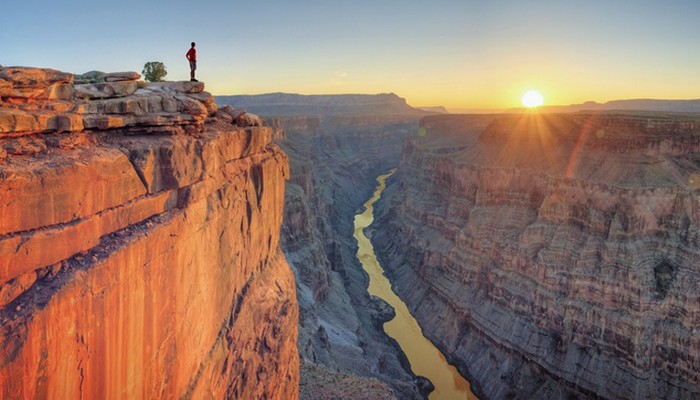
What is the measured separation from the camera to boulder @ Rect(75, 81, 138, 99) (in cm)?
1004

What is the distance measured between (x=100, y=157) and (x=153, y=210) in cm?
159

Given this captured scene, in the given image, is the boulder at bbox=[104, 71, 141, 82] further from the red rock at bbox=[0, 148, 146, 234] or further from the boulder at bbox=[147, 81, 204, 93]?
the red rock at bbox=[0, 148, 146, 234]

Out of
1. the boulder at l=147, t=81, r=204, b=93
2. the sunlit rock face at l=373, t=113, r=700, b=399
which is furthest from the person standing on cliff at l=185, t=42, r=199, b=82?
the sunlit rock face at l=373, t=113, r=700, b=399

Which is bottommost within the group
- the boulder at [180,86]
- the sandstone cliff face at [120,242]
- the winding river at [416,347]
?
the winding river at [416,347]

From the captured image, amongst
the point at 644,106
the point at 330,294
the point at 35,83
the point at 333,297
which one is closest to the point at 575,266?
the point at 333,297

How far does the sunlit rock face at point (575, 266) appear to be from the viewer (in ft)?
99.0

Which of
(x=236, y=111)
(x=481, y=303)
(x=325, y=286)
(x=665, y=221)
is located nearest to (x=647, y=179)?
(x=665, y=221)

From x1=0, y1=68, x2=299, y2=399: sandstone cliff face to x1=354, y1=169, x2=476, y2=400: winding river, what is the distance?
2260cm

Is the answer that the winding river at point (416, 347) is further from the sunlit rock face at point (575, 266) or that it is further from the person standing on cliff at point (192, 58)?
the person standing on cliff at point (192, 58)

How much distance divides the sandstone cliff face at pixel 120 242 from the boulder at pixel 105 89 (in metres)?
0.04

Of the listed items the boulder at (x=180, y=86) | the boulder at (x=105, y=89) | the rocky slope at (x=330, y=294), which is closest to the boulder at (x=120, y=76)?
the boulder at (x=105, y=89)

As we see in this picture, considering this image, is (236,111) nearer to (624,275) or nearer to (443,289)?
(624,275)

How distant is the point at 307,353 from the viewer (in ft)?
92.6

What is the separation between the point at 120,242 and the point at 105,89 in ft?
14.3
